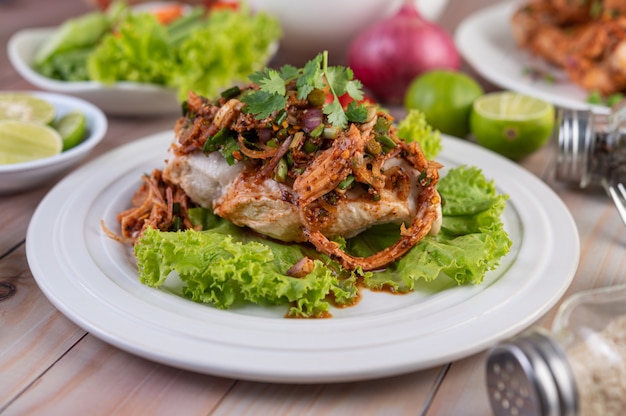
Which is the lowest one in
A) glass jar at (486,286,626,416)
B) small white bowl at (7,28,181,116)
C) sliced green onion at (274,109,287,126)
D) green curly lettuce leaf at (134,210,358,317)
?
small white bowl at (7,28,181,116)

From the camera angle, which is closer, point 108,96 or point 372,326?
point 372,326

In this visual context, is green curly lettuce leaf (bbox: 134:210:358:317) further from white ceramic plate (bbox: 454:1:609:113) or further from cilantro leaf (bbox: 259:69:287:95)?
white ceramic plate (bbox: 454:1:609:113)

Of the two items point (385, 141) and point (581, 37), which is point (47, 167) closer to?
point (385, 141)

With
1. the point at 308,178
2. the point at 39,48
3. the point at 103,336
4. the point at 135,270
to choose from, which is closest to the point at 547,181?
the point at 308,178

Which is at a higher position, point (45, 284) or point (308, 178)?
point (308, 178)

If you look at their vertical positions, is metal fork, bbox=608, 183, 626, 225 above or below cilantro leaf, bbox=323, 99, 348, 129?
below

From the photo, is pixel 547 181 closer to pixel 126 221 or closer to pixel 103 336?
pixel 126 221

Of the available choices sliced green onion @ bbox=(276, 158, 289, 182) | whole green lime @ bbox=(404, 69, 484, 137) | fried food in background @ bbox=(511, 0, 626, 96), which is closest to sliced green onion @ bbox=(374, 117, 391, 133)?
sliced green onion @ bbox=(276, 158, 289, 182)
